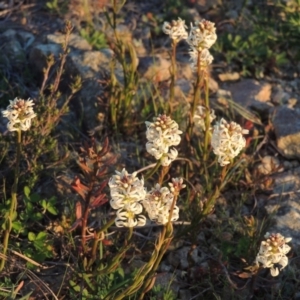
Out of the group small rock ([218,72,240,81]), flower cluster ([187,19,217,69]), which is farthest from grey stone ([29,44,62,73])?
flower cluster ([187,19,217,69])

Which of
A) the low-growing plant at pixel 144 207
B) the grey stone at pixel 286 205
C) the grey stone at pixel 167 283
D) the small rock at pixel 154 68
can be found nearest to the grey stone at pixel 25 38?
the small rock at pixel 154 68

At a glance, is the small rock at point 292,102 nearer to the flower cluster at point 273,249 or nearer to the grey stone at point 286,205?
the grey stone at point 286,205

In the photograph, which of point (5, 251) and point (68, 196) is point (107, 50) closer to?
point (68, 196)

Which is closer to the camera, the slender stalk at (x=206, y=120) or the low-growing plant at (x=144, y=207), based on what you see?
the low-growing plant at (x=144, y=207)

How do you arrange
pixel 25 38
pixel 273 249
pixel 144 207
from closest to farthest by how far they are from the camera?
1. pixel 273 249
2. pixel 144 207
3. pixel 25 38

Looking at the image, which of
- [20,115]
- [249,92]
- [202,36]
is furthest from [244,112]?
[20,115]

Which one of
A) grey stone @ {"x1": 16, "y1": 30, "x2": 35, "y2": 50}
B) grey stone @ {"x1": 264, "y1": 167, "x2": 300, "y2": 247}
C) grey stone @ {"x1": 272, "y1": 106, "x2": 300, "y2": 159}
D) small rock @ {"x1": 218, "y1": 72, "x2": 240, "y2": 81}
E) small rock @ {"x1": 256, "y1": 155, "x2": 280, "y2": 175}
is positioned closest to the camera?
grey stone @ {"x1": 264, "y1": 167, "x2": 300, "y2": 247}

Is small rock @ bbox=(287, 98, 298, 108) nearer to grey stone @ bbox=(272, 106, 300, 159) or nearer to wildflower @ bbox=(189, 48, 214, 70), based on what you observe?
grey stone @ bbox=(272, 106, 300, 159)

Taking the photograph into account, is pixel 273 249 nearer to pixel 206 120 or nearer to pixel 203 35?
pixel 206 120
